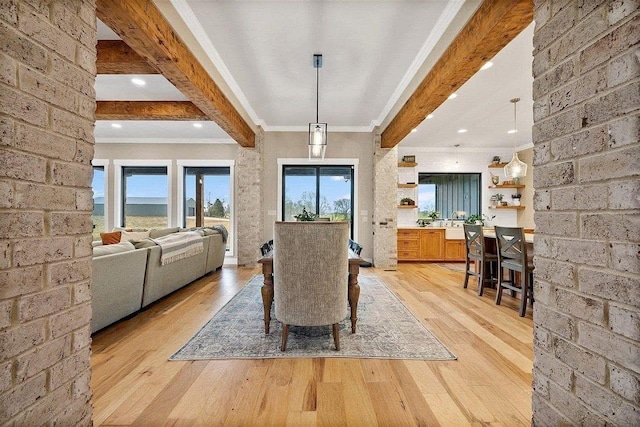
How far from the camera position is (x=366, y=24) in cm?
274

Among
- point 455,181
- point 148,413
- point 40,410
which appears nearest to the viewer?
point 40,410

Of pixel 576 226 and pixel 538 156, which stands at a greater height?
pixel 538 156

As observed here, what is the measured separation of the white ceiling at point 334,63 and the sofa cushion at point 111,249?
215cm

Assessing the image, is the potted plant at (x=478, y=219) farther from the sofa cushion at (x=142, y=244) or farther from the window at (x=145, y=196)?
the window at (x=145, y=196)

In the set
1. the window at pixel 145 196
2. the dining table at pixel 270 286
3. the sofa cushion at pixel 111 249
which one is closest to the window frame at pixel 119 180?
the window at pixel 145 196

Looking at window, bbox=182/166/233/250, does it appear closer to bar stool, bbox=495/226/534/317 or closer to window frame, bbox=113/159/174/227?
window frame, bbox=113/159/174/227

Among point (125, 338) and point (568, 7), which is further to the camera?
point (125, 338)

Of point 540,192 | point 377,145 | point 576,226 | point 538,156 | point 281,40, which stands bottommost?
point 576,226

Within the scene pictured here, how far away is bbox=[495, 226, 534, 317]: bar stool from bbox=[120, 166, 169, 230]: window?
664 cm

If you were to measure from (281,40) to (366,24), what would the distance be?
86 centimetres

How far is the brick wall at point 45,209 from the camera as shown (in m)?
0.86

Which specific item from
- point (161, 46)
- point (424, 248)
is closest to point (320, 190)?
point (424, 248)

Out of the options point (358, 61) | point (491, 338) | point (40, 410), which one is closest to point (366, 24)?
point (358, 61)

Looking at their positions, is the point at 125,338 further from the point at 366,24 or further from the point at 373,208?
the point at 373,208
